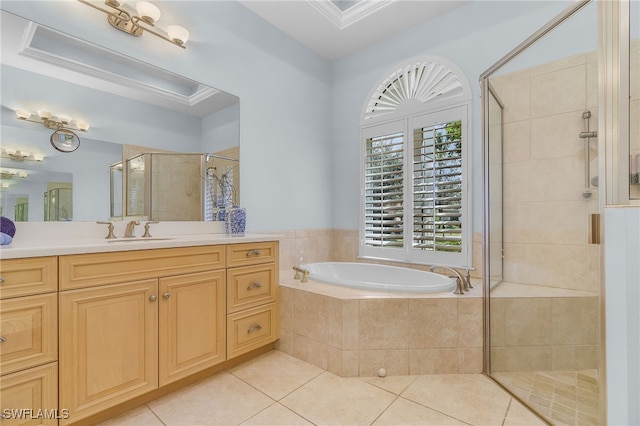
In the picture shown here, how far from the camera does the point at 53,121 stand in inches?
65.4

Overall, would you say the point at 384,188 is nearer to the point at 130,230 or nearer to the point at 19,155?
the point at 130,230

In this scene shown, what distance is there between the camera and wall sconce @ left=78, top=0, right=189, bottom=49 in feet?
5.96

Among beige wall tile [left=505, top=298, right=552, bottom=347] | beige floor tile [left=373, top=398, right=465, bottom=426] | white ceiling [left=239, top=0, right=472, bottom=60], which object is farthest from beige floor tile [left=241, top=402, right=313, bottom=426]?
white ceiling [left=239, top=0, right=472, bottom=60]

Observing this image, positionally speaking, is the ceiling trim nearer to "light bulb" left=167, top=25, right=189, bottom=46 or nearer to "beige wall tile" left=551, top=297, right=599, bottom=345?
"light bulb" left=167, top=25, right=189, bottom=46

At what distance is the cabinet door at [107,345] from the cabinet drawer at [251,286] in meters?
0.46

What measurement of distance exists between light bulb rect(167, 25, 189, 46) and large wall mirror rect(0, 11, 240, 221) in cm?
24

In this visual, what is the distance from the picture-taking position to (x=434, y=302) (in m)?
1.85

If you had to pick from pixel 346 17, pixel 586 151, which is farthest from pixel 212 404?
pixel 346 17

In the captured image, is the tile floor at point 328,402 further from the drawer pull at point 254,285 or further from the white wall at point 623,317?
the white wall at point 623,317

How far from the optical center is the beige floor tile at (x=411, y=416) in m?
1.44

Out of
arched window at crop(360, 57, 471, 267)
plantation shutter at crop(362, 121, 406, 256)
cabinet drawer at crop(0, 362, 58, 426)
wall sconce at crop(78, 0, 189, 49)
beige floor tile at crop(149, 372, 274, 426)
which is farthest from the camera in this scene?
plantation shutter at crop(362, 121, 406, 256)

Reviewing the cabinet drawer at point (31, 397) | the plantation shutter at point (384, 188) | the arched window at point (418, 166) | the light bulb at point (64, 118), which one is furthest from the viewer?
the plantation shutter at point (384, 188)

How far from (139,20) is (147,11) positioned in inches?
3.1

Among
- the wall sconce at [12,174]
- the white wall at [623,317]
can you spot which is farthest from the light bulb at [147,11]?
the white wall at [623,317]
